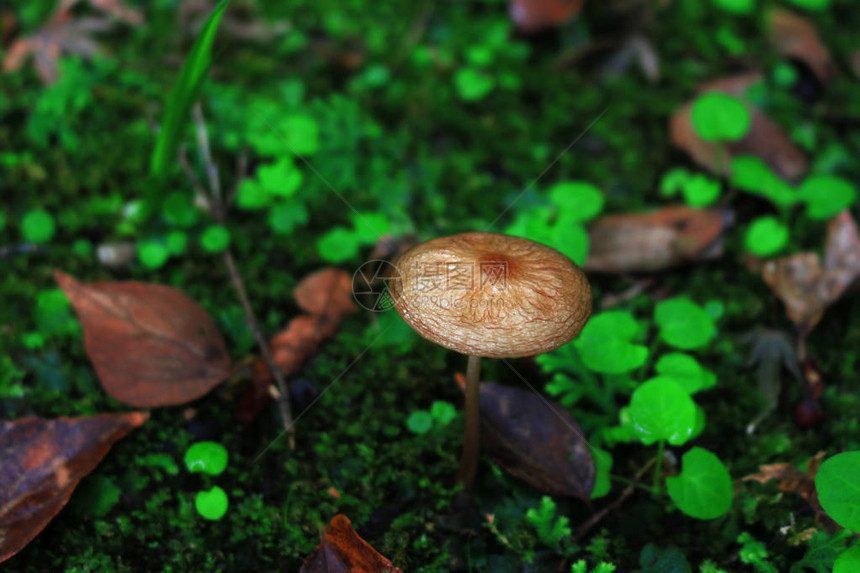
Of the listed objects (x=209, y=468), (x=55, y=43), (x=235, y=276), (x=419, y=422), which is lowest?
(x=419, y=422)

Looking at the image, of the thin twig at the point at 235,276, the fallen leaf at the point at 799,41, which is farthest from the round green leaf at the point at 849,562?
the fallen leaf at the point at 799,41

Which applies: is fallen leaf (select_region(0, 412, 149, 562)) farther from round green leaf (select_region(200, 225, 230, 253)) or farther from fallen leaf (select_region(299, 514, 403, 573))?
round green leaf (select_region(200, 225, 230, 253))

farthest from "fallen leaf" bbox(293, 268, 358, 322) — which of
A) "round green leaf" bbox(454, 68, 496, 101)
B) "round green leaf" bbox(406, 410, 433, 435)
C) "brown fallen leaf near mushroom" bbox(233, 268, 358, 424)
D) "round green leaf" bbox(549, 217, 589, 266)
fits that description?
"round green leaf" bbox(454, 68, 496, 101)

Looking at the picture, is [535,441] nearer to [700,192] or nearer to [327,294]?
[327,294]

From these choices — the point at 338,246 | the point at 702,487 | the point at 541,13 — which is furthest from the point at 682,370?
the point at 541,13

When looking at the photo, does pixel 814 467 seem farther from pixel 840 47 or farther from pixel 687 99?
pixel 840 47

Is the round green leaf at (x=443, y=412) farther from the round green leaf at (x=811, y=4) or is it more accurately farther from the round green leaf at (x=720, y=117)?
the round green leaf at (x=811, y=4)
